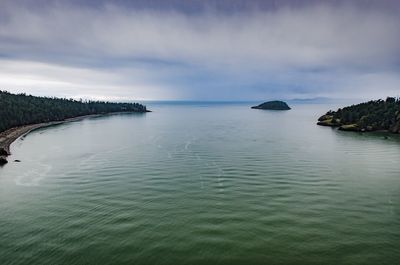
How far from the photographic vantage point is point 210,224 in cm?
3816

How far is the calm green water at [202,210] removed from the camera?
31.2 metres

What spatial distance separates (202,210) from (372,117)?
13767 cm

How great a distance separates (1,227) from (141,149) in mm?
61642

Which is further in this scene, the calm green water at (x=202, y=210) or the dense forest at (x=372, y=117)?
the dense forest at (x=372, y=117)

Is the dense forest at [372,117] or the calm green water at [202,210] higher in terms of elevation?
the dense forest at [372,117]

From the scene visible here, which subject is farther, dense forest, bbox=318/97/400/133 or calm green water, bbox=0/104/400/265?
Answer: dense forest, bbox=318/97/400/133

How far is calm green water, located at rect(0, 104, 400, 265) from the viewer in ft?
102

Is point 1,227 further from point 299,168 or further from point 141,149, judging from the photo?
point 141,149

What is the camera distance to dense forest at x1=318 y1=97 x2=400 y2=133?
472 ft

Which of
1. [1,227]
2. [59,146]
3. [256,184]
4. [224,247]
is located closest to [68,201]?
[1,227]

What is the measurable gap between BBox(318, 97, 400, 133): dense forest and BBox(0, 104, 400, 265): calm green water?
226 ft

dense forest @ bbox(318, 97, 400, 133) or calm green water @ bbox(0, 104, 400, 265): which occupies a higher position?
dense forest @ bbox(318, 97, 400, 133)

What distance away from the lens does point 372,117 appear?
15112 centimetres

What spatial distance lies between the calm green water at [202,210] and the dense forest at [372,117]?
226 feet
